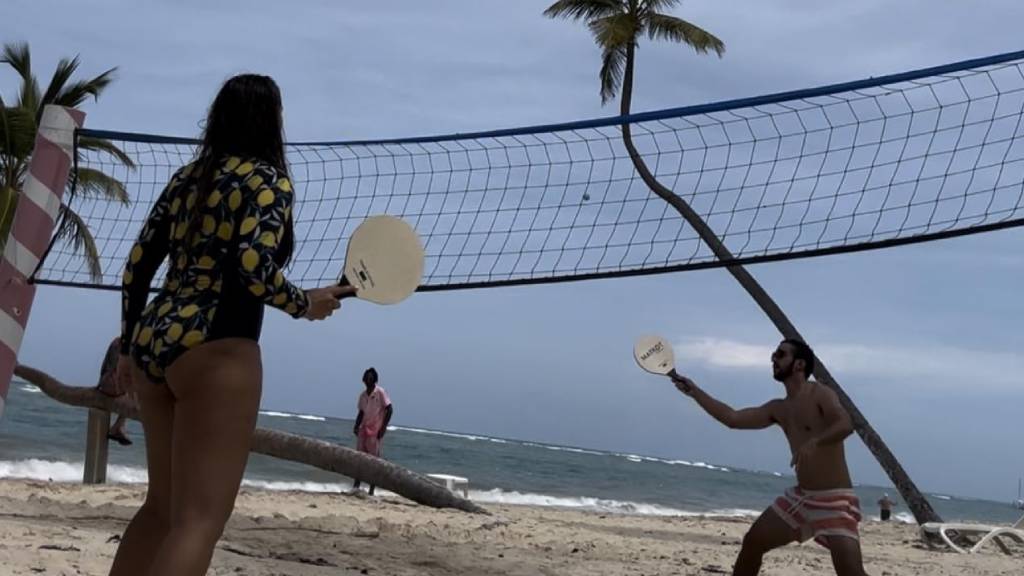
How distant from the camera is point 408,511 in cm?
853

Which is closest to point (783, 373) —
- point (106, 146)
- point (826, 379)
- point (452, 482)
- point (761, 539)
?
point (761, 539)

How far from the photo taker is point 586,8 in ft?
56.5

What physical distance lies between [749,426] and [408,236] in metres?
2.89

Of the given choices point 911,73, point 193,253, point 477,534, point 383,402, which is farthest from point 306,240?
point 383,402

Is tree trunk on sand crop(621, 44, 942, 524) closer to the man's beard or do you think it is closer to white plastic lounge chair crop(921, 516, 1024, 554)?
white plastic lounge chair crop(921, 516, 1024, 554)

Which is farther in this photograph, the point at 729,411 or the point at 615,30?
the point at 615,30

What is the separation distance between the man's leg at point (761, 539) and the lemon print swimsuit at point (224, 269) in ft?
10.4

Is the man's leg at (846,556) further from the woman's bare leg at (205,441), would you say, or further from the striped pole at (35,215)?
the striped pole at (35,215)

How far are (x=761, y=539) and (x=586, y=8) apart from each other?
1272 cm

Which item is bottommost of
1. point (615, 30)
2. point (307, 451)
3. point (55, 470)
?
point (55, 470)

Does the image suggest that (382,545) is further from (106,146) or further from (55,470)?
(55,470)

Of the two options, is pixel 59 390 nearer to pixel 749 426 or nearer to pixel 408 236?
pixel 749 426

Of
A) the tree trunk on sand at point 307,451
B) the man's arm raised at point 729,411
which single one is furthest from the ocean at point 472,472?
the man's arm raised at point 729,411

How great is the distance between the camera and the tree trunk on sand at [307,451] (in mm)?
7930
